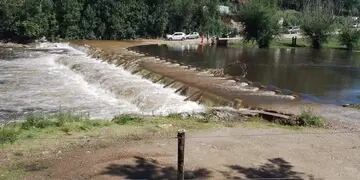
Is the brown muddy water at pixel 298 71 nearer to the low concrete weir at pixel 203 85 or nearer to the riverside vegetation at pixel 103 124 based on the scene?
the low concrete weir at pixel 203 85

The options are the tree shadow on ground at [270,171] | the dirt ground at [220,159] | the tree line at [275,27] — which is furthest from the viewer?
the tree line at [275,27]

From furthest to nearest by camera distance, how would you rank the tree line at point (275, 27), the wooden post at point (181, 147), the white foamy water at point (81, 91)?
the tree line at point (275, 27) → the white foamy water at point (81, 91) → the wooden post at point (181, 147)

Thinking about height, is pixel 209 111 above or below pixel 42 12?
below

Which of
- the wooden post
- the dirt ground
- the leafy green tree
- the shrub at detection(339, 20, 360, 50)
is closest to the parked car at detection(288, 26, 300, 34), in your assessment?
the shrub at detection(339, 20, 360, 50)

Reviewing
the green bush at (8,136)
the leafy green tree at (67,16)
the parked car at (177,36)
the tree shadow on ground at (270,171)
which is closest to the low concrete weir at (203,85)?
the tree shadow on ground at (270,171)

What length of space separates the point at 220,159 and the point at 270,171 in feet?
3.92

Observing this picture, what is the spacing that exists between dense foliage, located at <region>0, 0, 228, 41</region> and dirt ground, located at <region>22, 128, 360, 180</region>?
136 feet

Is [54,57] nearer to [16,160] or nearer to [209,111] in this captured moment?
[209,111]

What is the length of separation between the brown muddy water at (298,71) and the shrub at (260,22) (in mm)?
9065

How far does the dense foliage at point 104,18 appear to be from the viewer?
52031mm

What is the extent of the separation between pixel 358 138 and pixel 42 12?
43353 mm

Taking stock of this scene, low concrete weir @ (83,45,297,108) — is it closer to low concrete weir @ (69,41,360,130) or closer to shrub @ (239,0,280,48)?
low concrete weir @ (69,41,360,130)

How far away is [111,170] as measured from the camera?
10.4 meters

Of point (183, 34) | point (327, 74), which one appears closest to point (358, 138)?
point (327, 74)
